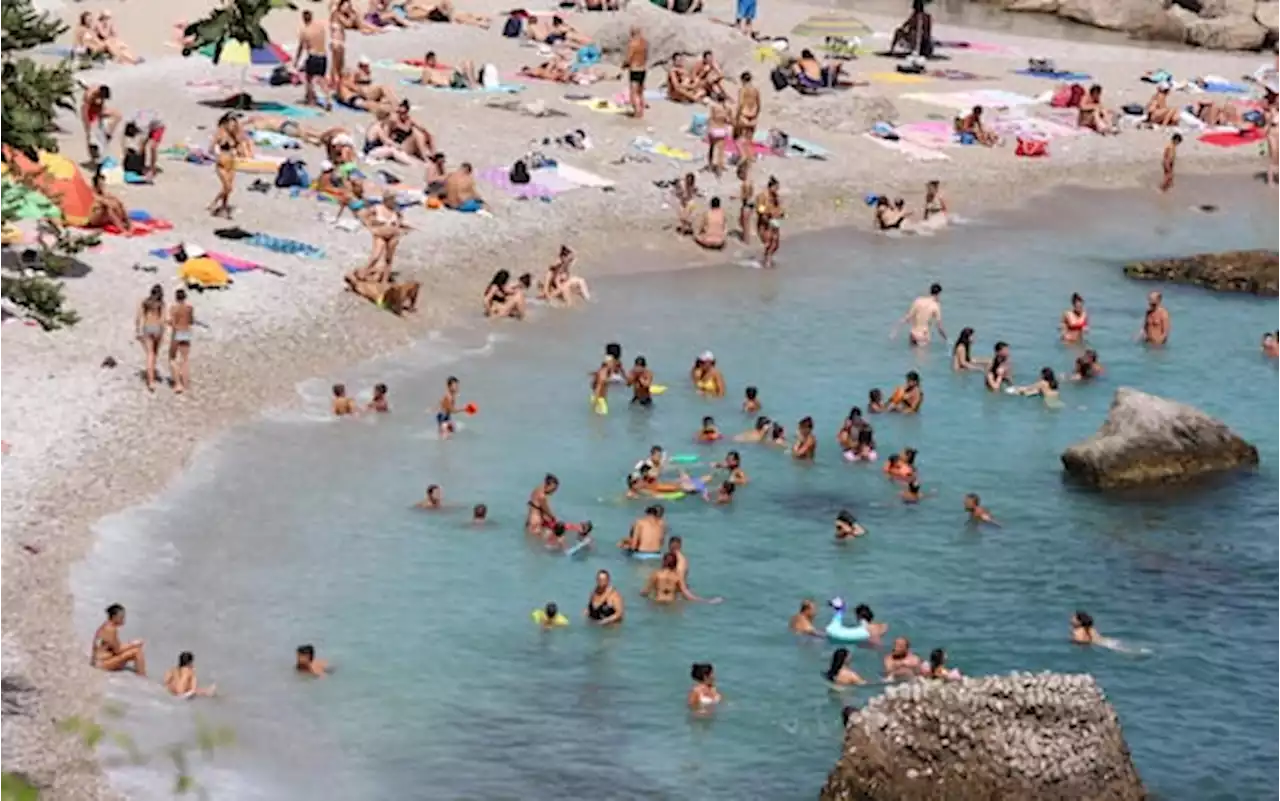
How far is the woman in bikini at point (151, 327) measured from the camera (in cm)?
2731

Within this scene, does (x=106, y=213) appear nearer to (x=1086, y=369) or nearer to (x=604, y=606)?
(x=604, y=606)

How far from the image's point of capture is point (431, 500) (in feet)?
85.9

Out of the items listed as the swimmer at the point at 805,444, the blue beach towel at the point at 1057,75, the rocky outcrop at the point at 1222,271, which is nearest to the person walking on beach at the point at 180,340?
the swimmer at the point at 805,444

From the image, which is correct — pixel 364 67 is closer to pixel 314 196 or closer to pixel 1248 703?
pixel 314 196

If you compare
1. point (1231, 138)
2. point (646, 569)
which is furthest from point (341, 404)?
point (1231, 138)

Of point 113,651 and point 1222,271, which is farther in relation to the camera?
point 1222,271

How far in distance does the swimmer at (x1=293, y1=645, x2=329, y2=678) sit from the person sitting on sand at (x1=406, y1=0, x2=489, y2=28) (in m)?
33.9

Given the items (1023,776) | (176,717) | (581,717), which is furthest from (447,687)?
(1023,776)

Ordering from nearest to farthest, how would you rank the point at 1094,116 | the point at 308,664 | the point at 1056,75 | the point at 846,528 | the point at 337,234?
the point at 308,664
the point at 846,528
the point at 337,234
the point at 1094,116
the point at 1056,75

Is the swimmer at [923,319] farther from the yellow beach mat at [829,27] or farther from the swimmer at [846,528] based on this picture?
the yellow beach mat at [829,27]

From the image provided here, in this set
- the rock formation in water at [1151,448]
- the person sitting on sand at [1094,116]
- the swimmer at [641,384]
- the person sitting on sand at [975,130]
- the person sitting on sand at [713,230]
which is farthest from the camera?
the person sitting on sand at [1094,116]

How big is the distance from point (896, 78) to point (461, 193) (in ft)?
56.2

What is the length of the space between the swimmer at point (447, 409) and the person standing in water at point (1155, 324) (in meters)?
12.1

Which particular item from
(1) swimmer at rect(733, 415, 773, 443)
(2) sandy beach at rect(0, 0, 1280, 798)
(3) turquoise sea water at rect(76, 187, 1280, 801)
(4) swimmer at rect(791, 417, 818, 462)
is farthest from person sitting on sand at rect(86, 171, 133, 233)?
(4) swimmer at rect(791, 417, 818, 462)
